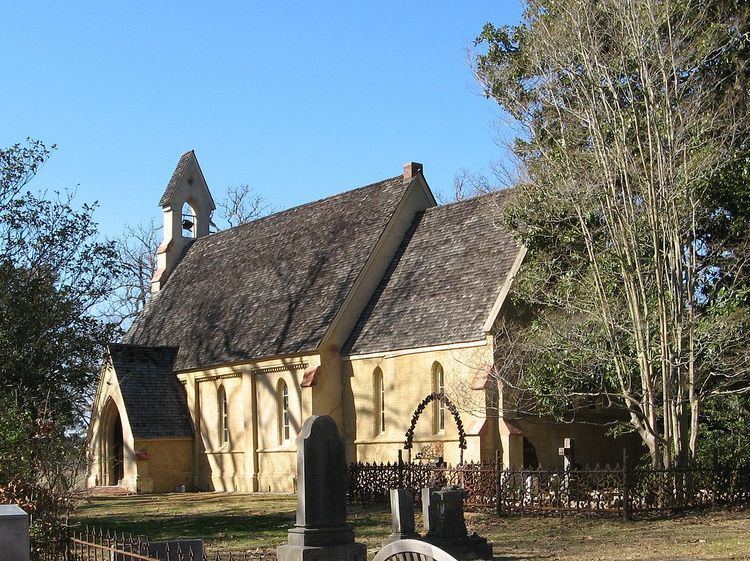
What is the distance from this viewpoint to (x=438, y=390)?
98.1ft

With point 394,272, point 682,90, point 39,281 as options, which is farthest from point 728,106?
point 39,281

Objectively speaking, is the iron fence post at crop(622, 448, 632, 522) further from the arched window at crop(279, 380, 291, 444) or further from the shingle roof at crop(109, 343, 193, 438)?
the shingle roof at crop(109, 343, 193, 438)

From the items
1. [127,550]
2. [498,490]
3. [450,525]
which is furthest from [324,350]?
[127,550]

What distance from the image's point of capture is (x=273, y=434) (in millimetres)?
35125

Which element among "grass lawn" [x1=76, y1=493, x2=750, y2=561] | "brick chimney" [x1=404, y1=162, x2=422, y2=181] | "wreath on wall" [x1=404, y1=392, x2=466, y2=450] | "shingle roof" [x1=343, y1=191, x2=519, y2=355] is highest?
"brick chimney" [x1=404, y1=162, x2=422, y2=181]

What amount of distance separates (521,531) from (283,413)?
15591 mm

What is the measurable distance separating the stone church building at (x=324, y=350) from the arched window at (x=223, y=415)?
5cm

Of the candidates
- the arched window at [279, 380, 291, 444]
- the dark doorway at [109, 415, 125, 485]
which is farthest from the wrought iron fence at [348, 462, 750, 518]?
the dark doorway at [109, 415, 125, 485]

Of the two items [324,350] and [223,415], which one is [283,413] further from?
[223,415]

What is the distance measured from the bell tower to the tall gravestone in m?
32.0

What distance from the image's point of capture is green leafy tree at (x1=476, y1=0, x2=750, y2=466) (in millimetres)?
23875

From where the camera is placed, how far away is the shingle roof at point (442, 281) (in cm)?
2947

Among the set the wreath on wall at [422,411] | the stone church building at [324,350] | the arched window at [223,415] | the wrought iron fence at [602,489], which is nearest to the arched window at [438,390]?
the stone church building at [324,350]

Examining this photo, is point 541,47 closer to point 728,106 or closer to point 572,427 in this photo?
point 728,106
